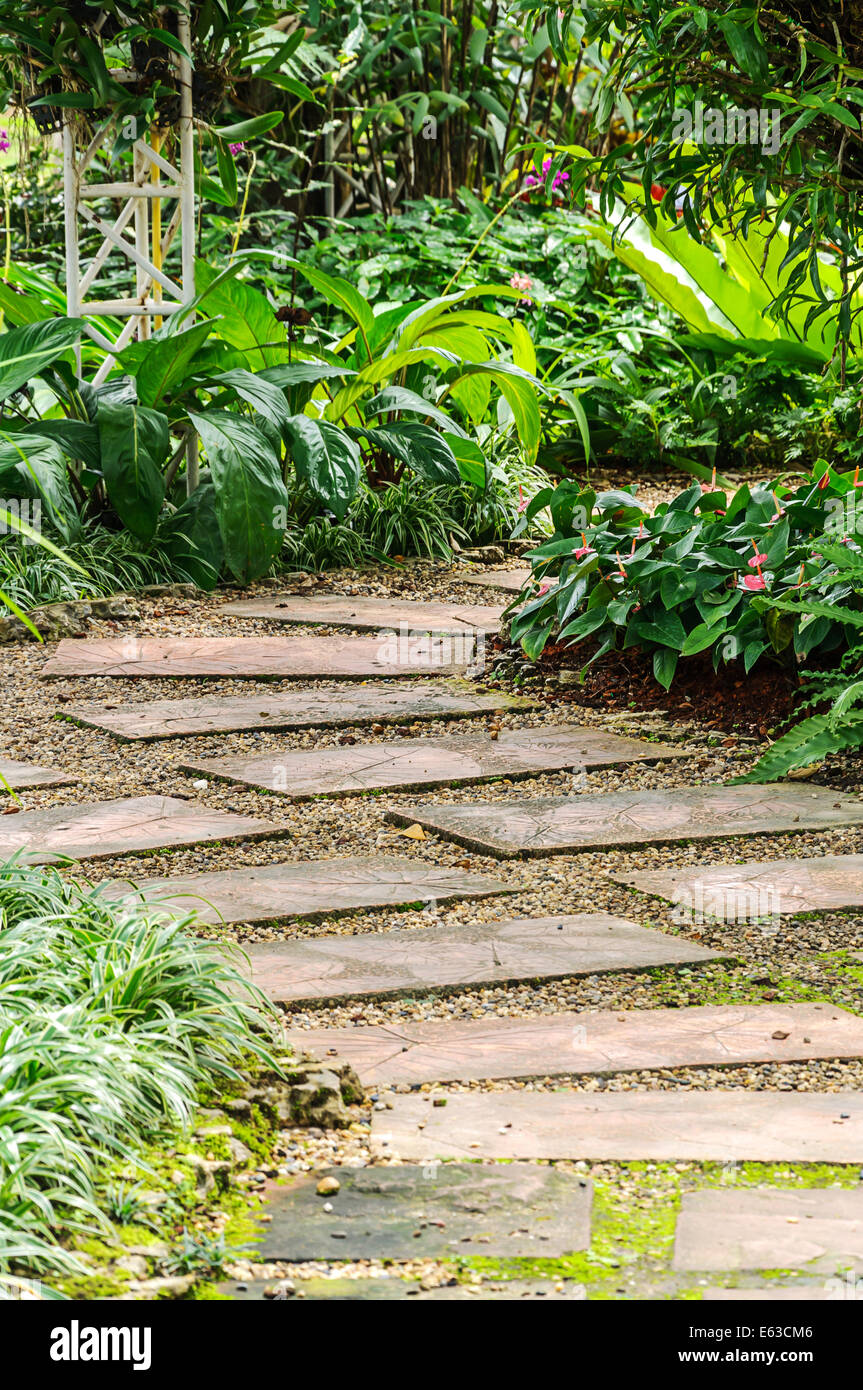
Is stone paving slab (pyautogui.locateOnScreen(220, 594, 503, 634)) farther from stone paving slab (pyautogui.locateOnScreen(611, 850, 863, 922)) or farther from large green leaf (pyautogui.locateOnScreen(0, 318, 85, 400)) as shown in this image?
stone paving slab (pyautogui.locateOnScreen(611, 850, 863, 922))

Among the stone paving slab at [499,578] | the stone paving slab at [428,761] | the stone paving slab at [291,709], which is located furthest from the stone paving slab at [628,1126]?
the stone paving slab at [499,578]

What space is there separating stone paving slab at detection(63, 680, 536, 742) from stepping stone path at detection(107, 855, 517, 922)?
1169mm

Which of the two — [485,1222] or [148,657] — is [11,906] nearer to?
[485,1222]

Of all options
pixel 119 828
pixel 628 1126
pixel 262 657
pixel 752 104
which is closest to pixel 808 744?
pixel 752 104

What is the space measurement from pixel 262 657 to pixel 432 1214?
3.45 metres

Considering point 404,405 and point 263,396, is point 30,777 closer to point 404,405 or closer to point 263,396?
point 263,396

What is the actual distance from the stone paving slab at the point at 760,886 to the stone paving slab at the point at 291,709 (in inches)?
56.3

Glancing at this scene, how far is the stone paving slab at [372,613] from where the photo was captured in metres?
5.59

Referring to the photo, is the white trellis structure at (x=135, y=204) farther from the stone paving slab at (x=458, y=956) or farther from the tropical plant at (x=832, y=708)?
the stone paving slab at (x=458, y=956)

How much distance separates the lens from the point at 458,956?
2742 mm

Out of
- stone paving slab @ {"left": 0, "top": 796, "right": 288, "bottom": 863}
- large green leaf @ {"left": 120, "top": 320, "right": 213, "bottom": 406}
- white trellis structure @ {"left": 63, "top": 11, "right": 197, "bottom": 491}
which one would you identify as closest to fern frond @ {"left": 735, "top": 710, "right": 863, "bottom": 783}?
stone paving slab @ {"left": 0, "top": 796, "right": 288, "bottom": 863}

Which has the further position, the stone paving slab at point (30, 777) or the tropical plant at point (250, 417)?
the tropical plant at point (250, 417)

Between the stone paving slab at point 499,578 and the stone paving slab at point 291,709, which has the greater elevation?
the stone paving slab at point 499,578

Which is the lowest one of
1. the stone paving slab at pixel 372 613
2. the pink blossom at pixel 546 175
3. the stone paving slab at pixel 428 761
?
the stone paving slab at pixel 428 761
